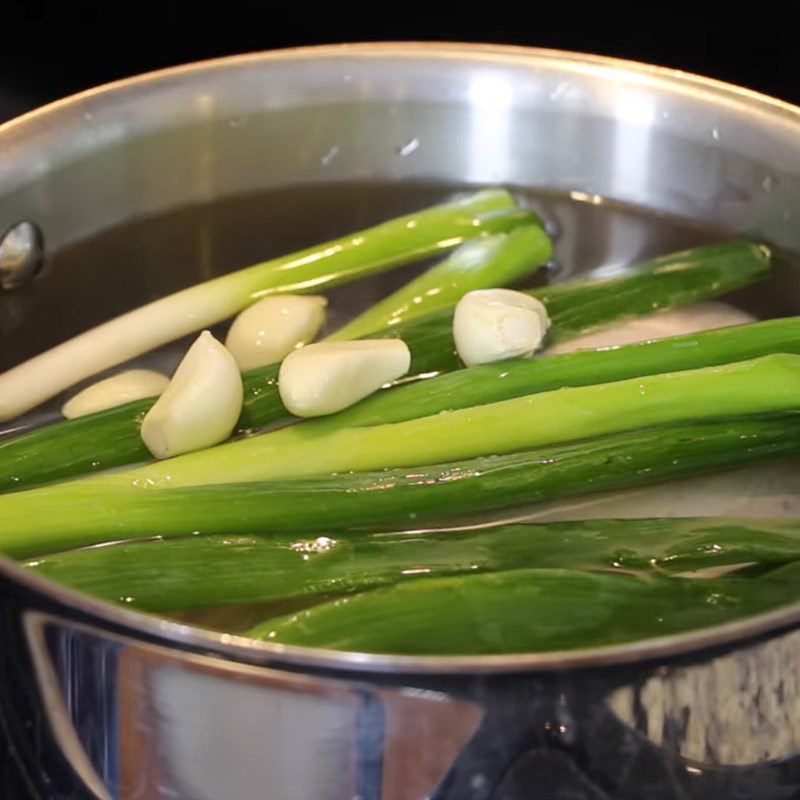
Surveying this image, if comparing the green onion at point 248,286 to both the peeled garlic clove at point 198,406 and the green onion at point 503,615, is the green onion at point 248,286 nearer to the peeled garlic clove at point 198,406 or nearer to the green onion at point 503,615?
the peeled garlic clove at point 198,406

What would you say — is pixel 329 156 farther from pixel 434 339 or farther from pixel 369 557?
pixel 369 557

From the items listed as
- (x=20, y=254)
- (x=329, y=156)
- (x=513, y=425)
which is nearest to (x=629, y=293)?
(x=513, y=425)

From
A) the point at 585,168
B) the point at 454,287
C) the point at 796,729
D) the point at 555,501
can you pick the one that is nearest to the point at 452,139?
the point at 585,168

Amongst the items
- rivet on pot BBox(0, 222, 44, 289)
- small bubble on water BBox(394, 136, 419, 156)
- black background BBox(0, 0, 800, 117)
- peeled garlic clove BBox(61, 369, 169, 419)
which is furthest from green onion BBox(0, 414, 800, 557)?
black background BBox(0, 0, 800, 117)

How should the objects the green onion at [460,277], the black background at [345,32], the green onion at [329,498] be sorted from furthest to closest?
the black background at [345,32], the green onion at [460,277], the green onion at [329,498]

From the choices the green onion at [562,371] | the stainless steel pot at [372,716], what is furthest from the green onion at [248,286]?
the stainless steel pot at [372,716]
